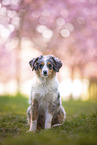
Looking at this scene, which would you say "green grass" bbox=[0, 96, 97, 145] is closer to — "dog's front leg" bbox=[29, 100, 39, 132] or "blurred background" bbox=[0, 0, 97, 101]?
"dog's front leg" bbox=[29, 100, 39, 132]

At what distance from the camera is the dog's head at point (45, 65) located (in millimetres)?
5430

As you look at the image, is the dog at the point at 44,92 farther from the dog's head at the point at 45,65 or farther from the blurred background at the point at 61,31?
the blurred background at the point at 61,31

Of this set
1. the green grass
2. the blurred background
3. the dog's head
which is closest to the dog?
the dog's head

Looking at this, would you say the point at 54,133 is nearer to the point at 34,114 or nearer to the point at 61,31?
the point at 34,114

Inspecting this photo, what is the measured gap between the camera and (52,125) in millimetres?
6117

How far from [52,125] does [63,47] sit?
13.6 meters

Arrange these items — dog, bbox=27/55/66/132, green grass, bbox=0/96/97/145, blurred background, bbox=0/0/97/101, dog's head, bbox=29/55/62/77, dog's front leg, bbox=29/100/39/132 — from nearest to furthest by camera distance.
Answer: green grass, bbox=0/96/97/145
dog's head, bbox=29/55/62/77
dog, bbox=27/55/66/132
dog's front leg, bbox=29/100/39/132
blurred background, bbox=0/0/97/101

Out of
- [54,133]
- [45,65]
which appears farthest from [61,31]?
[54,133]

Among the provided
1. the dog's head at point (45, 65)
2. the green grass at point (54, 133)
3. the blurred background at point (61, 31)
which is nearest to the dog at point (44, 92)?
the dog's head at point (45, 65)

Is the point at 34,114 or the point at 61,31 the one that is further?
the point at 61,31

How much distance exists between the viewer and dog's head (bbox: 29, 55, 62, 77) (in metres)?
5.43

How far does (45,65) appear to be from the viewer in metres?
5.48

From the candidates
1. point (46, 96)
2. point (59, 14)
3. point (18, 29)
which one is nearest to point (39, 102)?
point (46, 96)

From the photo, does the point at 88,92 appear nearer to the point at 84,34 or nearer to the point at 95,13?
the point at 84,34
